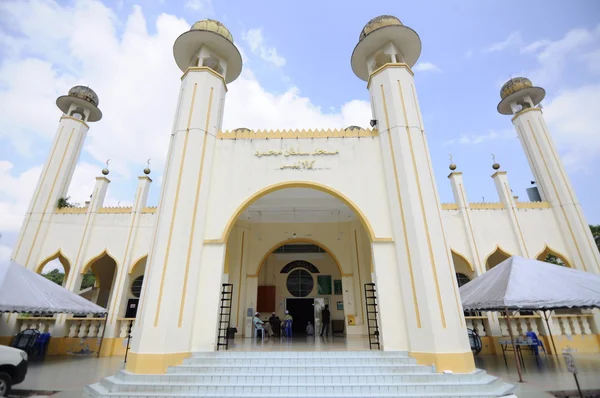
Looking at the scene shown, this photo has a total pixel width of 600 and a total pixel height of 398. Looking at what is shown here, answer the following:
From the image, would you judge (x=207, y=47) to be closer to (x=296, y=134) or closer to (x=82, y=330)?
(x=296, y=134)

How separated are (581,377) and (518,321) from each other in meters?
3.58

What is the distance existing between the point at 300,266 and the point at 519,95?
34.1 ft

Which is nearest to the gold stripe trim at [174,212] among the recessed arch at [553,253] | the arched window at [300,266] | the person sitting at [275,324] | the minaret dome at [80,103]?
the person sitting at [275,324]

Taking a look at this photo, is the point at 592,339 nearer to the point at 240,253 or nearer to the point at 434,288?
the point at 434,288

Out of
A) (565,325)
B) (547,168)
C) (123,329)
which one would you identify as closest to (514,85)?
(547,168)

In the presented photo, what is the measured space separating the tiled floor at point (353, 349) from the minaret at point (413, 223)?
3.85 feet

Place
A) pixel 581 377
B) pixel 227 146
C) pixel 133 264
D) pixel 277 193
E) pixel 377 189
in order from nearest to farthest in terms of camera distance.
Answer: pixel 581 377
pixel 377 189
pixel 227 146
pixel 277 193
pixel 133 264

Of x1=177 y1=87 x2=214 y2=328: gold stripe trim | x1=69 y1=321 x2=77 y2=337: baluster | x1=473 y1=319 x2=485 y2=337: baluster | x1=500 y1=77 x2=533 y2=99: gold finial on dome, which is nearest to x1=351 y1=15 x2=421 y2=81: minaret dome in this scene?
x1=177 y1=87 x2=214 y2=328: gold stripe trim

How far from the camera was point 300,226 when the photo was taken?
35.9 ft

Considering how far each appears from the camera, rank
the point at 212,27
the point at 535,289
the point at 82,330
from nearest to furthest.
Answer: the point at 535,289 → the point at 212,27 → the point at 82,330

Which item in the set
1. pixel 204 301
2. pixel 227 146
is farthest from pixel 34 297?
pixel 227 146

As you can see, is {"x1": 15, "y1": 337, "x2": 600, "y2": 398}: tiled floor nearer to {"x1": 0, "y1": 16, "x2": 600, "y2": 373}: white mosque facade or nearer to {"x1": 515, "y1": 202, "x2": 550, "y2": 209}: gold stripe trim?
{"x1": 0, "y1": 16, "x2": 600, "y2": 373}: white mosque facade

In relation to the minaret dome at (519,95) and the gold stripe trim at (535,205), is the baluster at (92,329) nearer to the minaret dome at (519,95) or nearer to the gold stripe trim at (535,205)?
the gold stripe trim at (535,205)

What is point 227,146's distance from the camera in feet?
23.1
